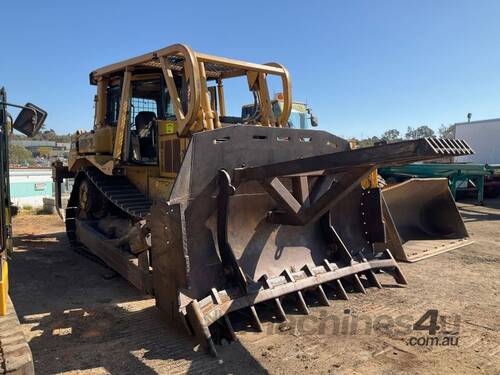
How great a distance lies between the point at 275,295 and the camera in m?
3.60

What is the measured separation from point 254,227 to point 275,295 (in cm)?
70

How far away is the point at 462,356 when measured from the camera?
304 cm

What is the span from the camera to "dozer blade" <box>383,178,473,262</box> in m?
6.24

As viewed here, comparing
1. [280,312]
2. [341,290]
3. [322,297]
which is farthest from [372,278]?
[280,312]

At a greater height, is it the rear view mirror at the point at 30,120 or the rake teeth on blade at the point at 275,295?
the rear view mirror at the point at 30,120

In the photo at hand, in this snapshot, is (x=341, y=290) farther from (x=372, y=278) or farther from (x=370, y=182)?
(x=370, y=182)

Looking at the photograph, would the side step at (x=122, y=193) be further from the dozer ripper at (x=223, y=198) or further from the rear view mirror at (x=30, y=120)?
the rear view mirror at (x=30, y=120)

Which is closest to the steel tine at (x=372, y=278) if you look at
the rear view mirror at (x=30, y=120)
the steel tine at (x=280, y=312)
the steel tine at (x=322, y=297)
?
the steel tine at (x=322, y=297)

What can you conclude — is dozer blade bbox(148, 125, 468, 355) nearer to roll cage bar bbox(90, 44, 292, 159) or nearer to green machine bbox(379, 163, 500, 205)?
roll cage bar bbox(90, 44, 292, 159)

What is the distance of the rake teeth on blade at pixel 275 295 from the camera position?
312 centimetres

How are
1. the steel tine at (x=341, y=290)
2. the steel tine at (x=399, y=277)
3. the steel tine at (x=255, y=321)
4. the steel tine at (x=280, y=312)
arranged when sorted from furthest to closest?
the steel tine at (x=399, y=277), the steel tine at (x=341, y=290), the steel tine at (x=280, y=312), the steel tine at (x=255, y=321)

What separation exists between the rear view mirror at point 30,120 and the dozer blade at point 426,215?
4.57 meters

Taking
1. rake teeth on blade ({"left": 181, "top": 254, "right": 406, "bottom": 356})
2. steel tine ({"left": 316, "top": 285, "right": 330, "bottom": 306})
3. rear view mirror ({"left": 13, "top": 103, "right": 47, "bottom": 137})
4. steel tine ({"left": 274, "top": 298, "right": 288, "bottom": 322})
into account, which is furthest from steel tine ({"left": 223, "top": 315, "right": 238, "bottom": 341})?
rear view mirror ({"left": 13, "top": 103, "right": 47, "bottom": 137})

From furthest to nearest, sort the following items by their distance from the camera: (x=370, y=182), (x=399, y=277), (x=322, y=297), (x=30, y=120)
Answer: (x=370, y=182) → (x=399, y=277) → (x=322, y=297) → (x=30, y=120)
